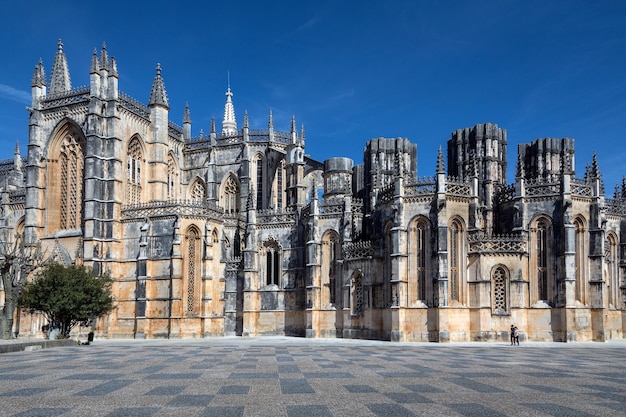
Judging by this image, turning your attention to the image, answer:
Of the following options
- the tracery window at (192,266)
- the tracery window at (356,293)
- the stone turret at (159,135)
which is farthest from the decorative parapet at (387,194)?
the stone turret at (159,135)

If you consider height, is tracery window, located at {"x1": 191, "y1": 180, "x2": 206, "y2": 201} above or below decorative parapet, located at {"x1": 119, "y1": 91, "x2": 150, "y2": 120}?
below

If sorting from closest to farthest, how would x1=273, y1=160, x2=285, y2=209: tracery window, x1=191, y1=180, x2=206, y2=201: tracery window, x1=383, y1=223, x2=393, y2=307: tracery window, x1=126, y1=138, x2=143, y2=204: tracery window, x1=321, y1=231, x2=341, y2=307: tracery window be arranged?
1. x1=383, y1=223, x2=393, y2=307: tracery window
2. x1=321, y1=231, x2=341, y2=307: tracery window
3. x1=126, y1=138, x2=143, y2=204: tracery window
4. x1=273, y1=160, x2=285, y2=209: tracery window
5. x1=191, y1=180, x2=206, y2=201: tracery window

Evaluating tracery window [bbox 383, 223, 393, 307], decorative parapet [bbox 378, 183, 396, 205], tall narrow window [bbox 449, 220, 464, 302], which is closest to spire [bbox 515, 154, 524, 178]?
tall narrow window [bbox 449, 220, 464, 302]

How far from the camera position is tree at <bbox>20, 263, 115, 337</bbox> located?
40.2 m

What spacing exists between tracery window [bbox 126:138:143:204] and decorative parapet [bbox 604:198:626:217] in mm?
38477

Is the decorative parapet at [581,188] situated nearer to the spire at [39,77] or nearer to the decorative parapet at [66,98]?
the decorative parapet at [66,98]

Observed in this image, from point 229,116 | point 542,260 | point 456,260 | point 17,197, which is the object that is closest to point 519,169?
point 542,260

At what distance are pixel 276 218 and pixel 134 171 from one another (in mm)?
13380

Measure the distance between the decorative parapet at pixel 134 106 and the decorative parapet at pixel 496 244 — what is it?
1215 inches

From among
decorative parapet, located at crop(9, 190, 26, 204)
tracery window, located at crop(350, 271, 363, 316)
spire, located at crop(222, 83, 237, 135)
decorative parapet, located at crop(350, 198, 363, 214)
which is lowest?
tracery window, located at crop(350, 271, 363, 316)

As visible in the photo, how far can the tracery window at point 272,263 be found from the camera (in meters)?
52.6

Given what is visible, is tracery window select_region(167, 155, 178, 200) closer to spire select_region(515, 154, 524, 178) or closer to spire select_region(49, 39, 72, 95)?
spire select_region(49, 39, 72, 95)

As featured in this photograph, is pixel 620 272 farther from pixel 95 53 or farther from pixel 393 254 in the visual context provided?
pixel 95 53

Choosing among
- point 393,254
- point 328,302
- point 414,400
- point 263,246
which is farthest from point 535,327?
point 414,400
